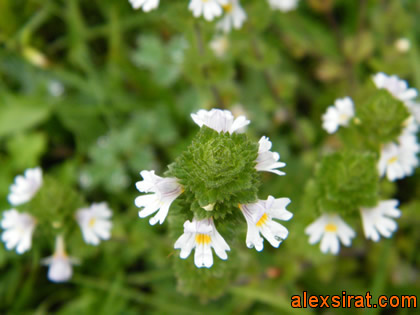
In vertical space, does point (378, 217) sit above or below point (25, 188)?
below

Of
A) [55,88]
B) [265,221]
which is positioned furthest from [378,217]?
[55,88]

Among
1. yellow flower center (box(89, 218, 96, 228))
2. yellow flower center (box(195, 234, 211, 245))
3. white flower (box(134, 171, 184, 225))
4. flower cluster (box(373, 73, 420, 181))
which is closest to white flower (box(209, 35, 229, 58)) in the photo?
flower cluster (box(373, 73, 420, 181))

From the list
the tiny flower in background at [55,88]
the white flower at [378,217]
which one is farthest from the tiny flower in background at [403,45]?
the tiny flower in background at [55,88]

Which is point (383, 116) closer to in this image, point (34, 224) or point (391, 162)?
point (391, 162)

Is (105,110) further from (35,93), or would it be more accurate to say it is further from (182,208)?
(182,208)

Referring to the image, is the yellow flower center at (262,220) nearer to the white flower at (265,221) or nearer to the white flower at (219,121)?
the white flower at (265,221)

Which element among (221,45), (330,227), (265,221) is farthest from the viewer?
(221,45)

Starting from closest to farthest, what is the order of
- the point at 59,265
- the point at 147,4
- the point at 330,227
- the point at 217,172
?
1. the point at 217,172
2. the point at 147,4
3. the point at 330,227
4. the point at 59,265
